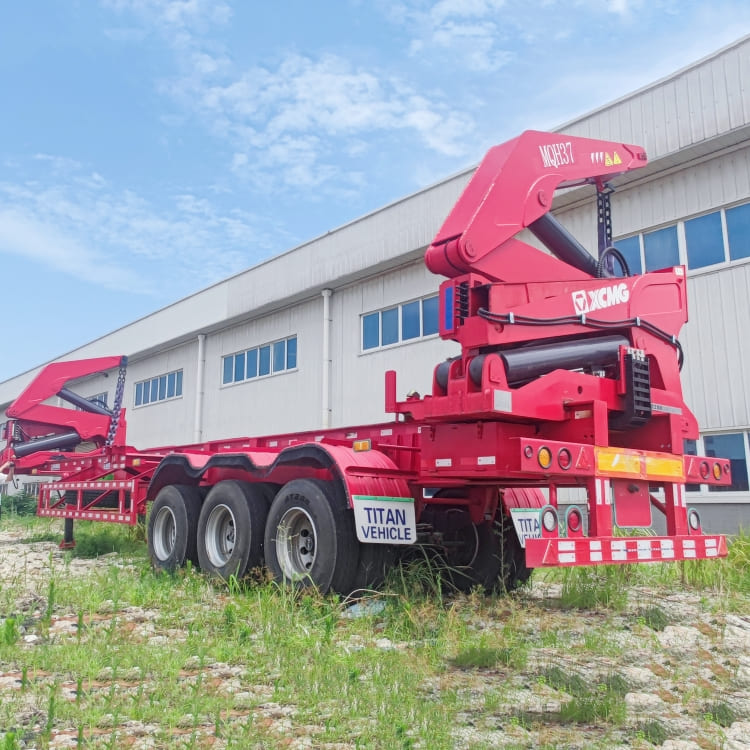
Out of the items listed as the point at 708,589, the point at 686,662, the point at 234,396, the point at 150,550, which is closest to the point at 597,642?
the point at 686,662

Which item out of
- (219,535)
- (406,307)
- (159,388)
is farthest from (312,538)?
(159,388)

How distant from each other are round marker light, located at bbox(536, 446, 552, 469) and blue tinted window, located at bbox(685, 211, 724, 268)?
27.9 feet

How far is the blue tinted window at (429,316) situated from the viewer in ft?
54.5

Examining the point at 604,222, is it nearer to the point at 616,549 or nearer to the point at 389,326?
the point at 616,549

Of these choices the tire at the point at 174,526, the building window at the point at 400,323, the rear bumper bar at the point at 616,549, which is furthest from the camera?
the building window at the point at 400,323

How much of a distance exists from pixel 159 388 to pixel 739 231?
2098 cm

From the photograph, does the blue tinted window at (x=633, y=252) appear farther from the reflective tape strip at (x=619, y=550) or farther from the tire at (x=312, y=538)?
the reflective tape strip at (x=619, y=550)

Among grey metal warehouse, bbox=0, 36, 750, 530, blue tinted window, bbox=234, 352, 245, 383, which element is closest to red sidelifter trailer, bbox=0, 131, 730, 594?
grey metal warehouse, bbox=0, 36, 750, 530

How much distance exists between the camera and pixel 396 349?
17469 millimetres

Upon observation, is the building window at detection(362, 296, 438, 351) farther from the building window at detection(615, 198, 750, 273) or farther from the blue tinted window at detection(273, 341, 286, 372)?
the building window at detection(615, 198, 750, 273)

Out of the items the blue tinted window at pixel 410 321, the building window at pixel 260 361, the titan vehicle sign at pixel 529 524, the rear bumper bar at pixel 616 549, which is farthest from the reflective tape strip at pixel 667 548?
the building window at pixel 260 361

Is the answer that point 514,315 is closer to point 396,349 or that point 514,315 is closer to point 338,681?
point 338,681

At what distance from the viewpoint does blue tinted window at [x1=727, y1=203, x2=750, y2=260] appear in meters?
11.9

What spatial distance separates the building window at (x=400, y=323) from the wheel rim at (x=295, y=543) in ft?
33.2
